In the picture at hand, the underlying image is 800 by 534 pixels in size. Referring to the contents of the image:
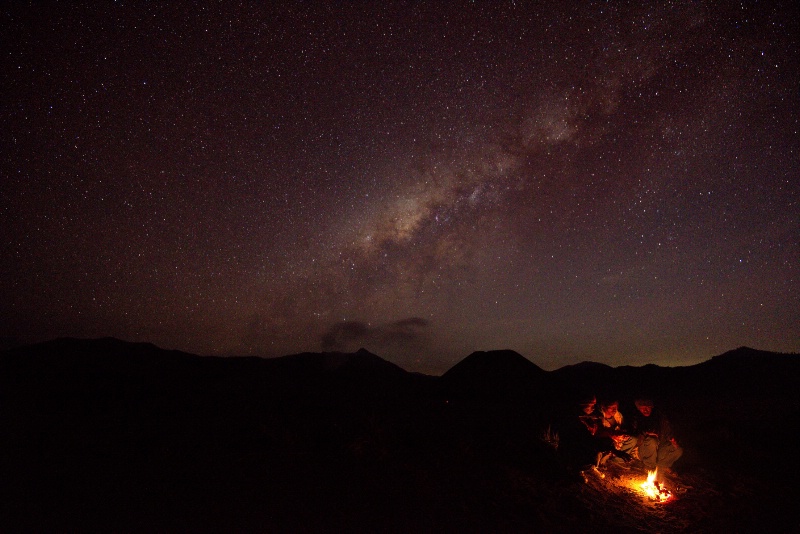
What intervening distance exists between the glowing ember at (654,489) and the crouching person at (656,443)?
189 mm

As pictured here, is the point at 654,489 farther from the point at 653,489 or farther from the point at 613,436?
the point at 613,436

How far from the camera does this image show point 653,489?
23.9ft

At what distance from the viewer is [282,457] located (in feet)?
23.9

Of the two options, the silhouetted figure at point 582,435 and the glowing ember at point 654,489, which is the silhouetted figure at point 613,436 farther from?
the glowing ember at point 654,489

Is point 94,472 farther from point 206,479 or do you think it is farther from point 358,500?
→ point 358,500

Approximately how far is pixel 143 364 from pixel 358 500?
38995 millimetres

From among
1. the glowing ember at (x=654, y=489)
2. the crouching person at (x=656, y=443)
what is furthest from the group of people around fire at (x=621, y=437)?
the glowing ember at (x=654, y=489)

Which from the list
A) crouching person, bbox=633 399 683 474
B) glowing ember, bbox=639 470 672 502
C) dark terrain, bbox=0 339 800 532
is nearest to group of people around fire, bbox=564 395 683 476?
crouching person, bbox=633 399 683 474

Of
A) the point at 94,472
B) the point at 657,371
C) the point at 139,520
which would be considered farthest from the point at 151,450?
the point at 657,371

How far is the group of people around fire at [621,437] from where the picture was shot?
7547 mm

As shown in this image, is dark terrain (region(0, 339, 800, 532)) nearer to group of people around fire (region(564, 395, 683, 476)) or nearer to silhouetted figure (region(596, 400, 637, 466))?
group of people around fire (region(564, 395, 683, 476))

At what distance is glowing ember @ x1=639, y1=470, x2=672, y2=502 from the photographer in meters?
7.08

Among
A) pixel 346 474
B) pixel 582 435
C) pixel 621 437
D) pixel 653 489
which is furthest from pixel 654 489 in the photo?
pixel 346 474

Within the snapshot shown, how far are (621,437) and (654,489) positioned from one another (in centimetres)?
103
